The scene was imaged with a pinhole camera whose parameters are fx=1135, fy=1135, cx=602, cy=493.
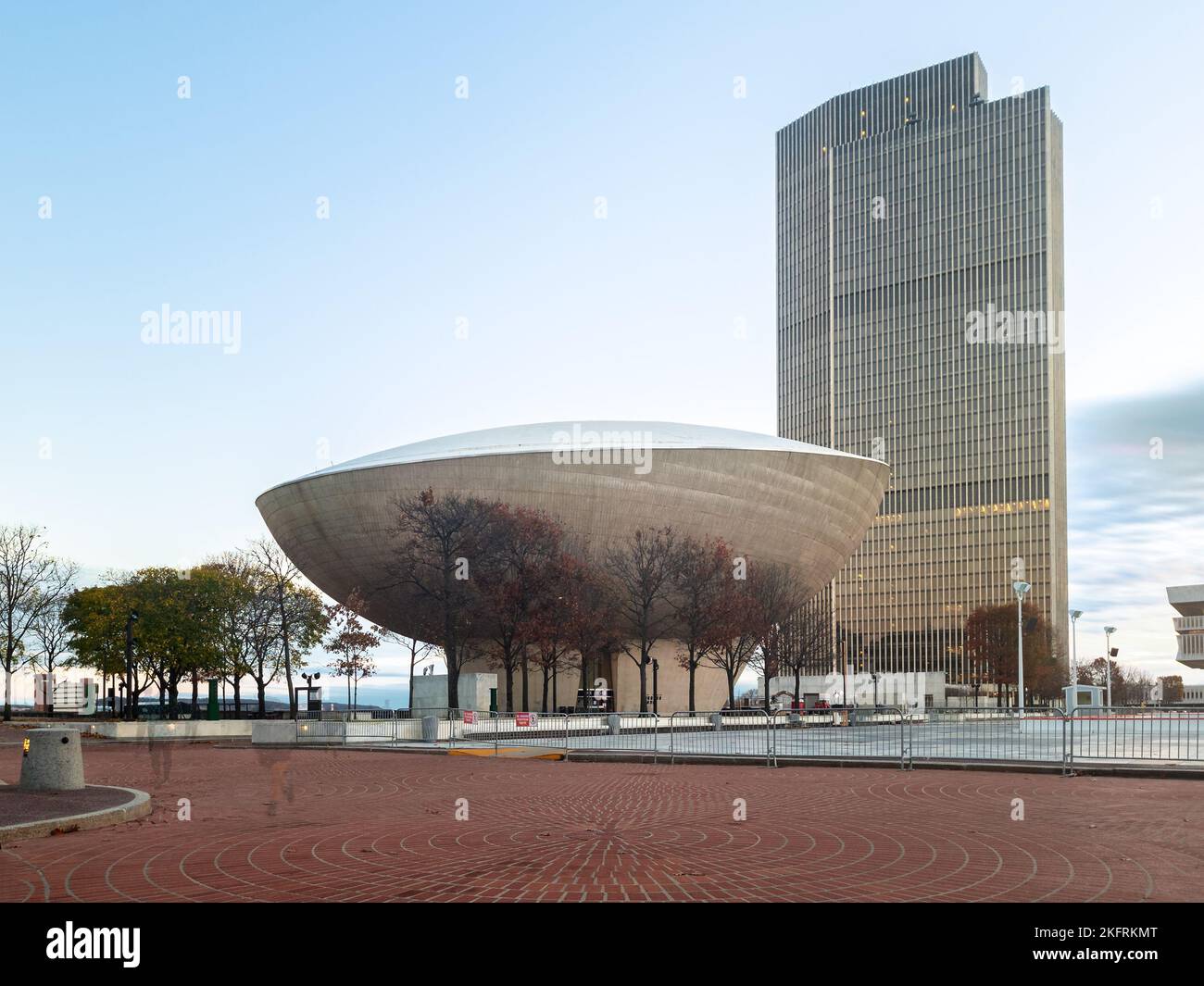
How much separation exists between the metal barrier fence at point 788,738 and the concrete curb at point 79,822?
41.3 ft

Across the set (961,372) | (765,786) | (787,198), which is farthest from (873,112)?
(765,786)

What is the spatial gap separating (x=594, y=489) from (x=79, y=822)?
54071 mm

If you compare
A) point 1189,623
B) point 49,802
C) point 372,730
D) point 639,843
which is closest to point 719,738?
point 372,730

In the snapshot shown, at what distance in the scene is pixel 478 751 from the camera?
92.9 feet

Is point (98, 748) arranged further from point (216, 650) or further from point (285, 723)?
point (216, 650)

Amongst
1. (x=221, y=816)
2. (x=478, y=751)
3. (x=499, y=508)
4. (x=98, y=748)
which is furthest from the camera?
(x=499, y=508)

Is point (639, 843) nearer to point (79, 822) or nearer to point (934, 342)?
point (79, 822)

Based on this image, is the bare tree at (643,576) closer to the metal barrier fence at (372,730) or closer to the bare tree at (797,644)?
the bare tree at (797,644)

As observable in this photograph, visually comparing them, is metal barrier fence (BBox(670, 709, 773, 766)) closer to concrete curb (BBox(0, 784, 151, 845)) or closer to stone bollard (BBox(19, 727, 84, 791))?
stone bollard (BBox(19, 727, 84, 791))

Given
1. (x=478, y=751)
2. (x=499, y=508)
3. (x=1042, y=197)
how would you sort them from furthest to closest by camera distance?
(x=1042, y=197) < (x=499, y=508) < (x=478, y=751)

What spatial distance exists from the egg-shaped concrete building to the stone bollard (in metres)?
48.8

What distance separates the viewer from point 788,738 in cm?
3450

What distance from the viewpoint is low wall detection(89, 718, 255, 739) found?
40.2 metres
